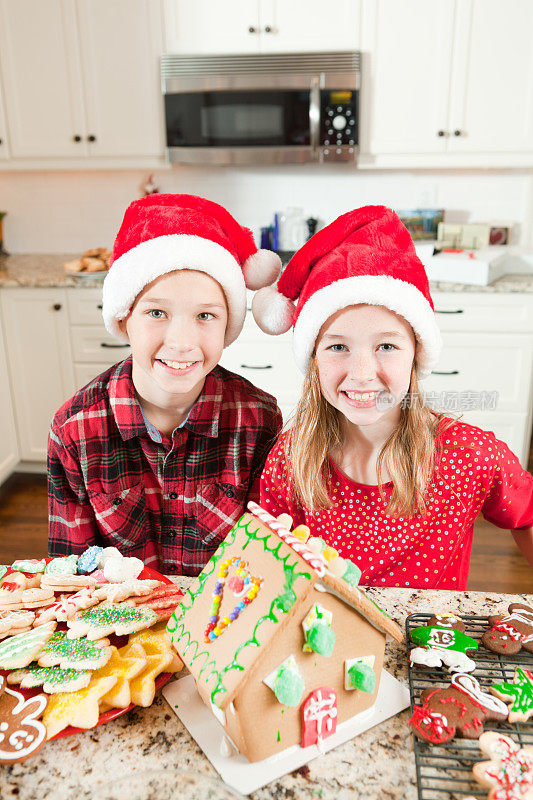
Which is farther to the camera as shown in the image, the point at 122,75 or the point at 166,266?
the point at 122,75

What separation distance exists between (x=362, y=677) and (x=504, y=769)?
0.52 feet

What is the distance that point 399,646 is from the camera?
2.79ft

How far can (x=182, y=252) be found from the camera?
1.04 metres

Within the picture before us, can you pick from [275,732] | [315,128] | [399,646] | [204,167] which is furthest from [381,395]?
[204,167]

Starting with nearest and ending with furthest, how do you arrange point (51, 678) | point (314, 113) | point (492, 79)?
point (51, 678), point (492, 79), point (314, 113)

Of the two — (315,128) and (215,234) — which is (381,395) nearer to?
(215,234)

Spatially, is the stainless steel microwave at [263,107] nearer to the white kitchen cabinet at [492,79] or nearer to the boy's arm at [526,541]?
the white kitchen cabinet at [492,79]

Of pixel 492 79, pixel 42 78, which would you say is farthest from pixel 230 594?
pixel 42 78

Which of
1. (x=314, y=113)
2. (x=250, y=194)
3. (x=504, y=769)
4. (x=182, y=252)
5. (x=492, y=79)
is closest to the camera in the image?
(x=504, y=769)

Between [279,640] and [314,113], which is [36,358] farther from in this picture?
[279,640]

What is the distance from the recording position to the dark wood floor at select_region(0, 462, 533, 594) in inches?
93.0

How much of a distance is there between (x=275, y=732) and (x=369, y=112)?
2.81 meters

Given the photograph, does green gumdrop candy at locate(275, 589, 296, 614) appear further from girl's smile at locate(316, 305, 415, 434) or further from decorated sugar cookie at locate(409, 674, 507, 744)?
girl's smile at locate(316, 305, 415, 434)

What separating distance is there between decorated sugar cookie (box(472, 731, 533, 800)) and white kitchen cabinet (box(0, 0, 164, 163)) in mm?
2979
